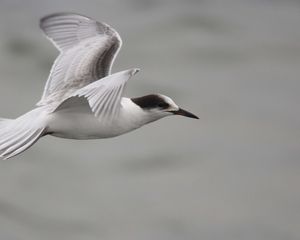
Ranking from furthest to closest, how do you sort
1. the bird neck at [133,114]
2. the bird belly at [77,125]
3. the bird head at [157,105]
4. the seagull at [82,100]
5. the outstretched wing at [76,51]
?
the outstretched wing at [76,51] → the bird head at [157,105] → the bird neck at [133,114] → the bird belly at [77,125] → the seagull at [82,100]

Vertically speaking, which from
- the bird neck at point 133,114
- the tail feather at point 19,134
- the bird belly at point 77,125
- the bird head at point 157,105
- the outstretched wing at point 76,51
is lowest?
the tail feather at point 19,134

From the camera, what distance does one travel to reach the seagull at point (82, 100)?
7262 mm

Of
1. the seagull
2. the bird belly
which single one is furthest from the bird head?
the bird belly

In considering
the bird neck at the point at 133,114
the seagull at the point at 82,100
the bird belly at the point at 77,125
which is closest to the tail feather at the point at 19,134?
the seagull at the point at 82,100

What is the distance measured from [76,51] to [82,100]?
3.98ft

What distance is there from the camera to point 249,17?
16.3 m

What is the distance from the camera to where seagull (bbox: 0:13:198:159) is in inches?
286

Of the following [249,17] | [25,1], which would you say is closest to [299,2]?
[249,17]

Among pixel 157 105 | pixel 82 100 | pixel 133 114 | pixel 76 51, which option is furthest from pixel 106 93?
pixel 76 51

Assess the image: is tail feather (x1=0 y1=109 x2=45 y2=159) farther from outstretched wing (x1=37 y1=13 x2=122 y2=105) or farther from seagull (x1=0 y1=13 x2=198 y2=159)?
outstretched wing (x1=37 y1=13 x2=122 y2=105)

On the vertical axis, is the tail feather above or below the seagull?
below

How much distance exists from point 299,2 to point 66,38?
7.80m

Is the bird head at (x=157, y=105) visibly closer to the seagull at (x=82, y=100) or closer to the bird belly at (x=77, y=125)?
the seagull at (x=82, y=100)

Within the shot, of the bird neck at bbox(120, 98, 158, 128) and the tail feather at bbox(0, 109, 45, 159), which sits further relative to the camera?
the bird neck at bbox(120, 98, 158, 128)
